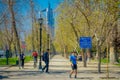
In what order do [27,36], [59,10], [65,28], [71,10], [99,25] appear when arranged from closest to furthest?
[99,25], [71,10], [59,10], [65,28], [27,36]

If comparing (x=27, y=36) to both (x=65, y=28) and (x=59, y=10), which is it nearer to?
(x=65, y=28)

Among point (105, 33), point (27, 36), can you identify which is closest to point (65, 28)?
point (105, 33)

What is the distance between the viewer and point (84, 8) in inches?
1572

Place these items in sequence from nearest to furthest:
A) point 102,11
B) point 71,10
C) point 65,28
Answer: point 102,11 < point 71,10 < point 65,28

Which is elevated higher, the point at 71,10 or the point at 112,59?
the point at 71,10

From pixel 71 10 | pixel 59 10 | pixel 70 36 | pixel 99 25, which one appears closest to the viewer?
pixel 99 25

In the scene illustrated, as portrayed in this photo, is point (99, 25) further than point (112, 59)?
No

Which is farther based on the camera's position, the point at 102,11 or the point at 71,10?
the point at 71,10

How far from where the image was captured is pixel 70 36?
2859 inches

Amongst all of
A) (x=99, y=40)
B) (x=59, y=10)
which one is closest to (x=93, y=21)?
(x=99, y=40)

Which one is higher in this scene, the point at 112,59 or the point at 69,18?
the point at 69,18

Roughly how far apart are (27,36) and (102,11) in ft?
245

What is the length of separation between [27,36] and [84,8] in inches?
2730

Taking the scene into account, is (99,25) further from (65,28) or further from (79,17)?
(65,28)
